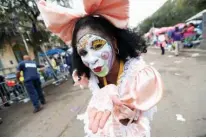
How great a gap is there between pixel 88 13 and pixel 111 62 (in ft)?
1.14

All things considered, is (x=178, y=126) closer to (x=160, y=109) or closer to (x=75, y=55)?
(x=160, y=109)

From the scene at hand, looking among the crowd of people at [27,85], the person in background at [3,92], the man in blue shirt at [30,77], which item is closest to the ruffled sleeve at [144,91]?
the crowd of people at [27,85]

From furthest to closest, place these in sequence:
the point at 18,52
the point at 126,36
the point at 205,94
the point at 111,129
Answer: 1. the point at 18,52
2. the point at 205,94
3. the point at 126,36
4. the point at 111,129

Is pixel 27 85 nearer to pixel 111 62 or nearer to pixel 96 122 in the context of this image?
pixel 111 62

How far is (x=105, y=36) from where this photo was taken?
1.26m

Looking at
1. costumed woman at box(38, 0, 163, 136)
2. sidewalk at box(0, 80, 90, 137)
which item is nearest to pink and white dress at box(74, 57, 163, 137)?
costumed woman at box(38, 0, 163, 136)

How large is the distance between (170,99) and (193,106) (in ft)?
1.89

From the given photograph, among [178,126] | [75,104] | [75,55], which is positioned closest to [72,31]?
[75,55]

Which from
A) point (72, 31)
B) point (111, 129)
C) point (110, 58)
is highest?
point (72, 31)

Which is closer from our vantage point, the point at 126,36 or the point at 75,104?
the point at 126,36

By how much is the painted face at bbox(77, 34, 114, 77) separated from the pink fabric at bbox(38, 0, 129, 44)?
15cm

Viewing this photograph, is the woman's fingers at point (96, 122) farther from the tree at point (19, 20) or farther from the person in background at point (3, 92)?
the tree at point (19, 20)

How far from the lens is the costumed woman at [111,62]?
1042mm

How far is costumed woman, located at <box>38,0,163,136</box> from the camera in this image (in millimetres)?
1042
